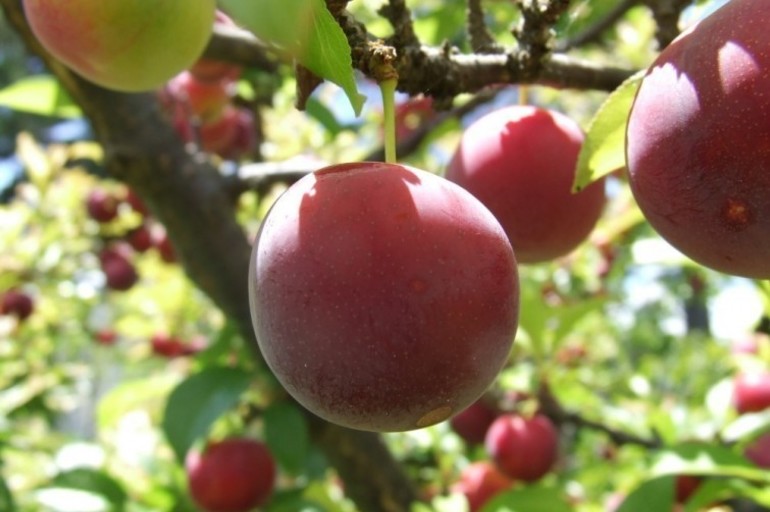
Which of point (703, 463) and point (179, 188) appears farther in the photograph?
point (179, 188)

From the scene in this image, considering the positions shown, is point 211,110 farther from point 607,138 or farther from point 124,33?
point 607,138

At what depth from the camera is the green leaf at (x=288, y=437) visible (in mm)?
1434

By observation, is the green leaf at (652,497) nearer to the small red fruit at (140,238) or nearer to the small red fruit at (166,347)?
the small red fruit at (166,347)

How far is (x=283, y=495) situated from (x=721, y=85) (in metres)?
1.34

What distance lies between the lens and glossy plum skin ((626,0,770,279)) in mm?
463

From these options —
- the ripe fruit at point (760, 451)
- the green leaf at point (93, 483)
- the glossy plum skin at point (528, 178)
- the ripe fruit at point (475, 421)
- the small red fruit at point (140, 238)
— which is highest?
the glossy plum skin at point (528, 178)

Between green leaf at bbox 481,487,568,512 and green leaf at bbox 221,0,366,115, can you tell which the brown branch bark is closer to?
green leaf at bbox 481,487,568,512

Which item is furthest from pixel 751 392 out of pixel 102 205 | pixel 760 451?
pixel 102 205

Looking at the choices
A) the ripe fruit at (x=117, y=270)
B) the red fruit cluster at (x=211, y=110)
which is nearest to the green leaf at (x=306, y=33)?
the red fruit cluster at (x=211, y=110)

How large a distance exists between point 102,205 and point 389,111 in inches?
82.7

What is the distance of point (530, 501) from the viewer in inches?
52.6

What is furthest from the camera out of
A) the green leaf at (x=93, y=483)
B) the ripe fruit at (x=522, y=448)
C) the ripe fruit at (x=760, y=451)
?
the ripe fruit at (x=522, y=448)

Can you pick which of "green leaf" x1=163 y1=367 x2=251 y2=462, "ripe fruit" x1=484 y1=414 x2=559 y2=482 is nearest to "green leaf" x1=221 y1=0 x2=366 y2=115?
"green leaf" x1=163 y1=367 x2=251 y2=462

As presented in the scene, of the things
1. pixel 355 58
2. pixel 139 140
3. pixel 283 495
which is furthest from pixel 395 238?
pixel 283 495
